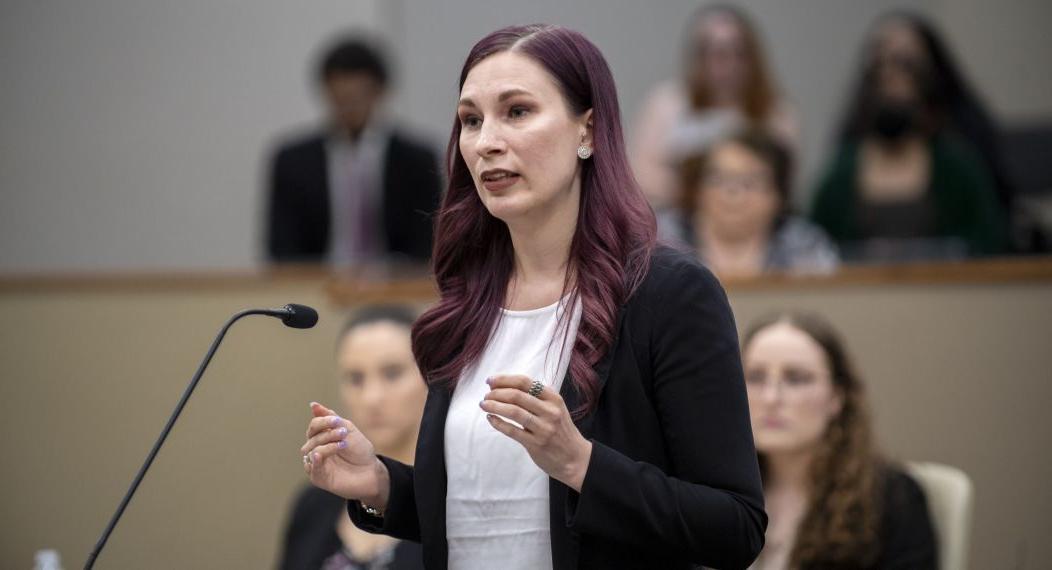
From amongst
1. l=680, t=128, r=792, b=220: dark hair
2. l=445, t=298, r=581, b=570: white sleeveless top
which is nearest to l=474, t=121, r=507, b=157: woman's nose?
l=445, t=298, r=581, b=570: white sleeveless top

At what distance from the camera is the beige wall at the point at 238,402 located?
4.18 metres

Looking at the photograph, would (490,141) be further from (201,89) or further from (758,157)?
(201,89)

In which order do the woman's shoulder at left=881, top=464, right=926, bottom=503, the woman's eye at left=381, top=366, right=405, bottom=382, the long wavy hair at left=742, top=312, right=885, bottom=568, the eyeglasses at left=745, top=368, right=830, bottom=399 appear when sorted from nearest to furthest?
the long wavy hair at left=742, top=312, right=885, bottom=568 < the woman's shoulder at left=881, top=464, right=926, bottom=503 < the eyeglasses at left=745, top=368, right=830, bottom=399 < the woman's eye at left=381, top=366, right=405, bottom=382

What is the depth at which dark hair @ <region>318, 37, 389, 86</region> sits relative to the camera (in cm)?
530

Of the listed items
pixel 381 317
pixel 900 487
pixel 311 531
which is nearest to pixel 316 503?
pixel 311 531

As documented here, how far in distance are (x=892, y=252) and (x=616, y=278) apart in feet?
9.16

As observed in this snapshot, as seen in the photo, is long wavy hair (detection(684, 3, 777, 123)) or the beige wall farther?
long wavy hair (detection(684, 3, 777, 123))

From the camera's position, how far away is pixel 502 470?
1854mm

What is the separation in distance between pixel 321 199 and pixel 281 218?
0.58 ft

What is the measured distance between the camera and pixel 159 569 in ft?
13.1

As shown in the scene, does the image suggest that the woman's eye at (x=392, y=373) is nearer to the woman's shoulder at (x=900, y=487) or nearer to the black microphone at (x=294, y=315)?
the woman's shoulder at (x=900, y=487)

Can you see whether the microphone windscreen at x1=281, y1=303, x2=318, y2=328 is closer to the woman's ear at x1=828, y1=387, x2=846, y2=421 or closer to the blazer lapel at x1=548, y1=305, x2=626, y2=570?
the blazer lapel at x1=548, y1=305, x2=626, y2=570

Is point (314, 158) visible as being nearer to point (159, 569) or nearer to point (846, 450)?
point (159, 569)

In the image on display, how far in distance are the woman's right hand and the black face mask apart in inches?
126
